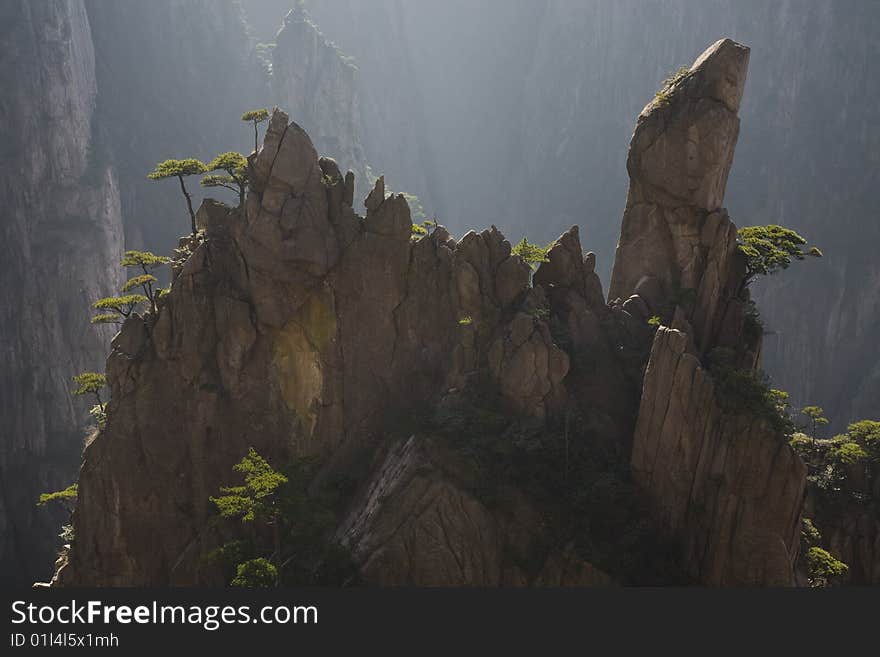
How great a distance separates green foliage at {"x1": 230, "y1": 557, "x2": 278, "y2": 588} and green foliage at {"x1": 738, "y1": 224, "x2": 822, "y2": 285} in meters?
20.6

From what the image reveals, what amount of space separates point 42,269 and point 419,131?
83.1 meters

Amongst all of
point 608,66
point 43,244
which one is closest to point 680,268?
point 43,244

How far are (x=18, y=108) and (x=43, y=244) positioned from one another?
35.7 feet

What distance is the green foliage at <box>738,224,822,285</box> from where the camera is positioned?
3428 centimetres

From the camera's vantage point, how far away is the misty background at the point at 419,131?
→ 237 feet

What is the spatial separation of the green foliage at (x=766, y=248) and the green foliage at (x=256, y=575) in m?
20.6

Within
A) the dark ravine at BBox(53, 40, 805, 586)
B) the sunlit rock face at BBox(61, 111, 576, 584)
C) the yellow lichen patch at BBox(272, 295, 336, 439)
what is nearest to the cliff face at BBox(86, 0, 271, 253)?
the sunlit rock face at BBox(61, 111, 576, 584)

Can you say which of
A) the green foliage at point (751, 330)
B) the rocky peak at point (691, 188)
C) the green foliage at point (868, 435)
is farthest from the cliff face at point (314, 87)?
the green foliage at point (751, 330)

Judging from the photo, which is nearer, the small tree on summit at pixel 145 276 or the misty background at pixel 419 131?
the small tree on summit at pixel 145 276

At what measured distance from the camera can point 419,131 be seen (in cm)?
14650

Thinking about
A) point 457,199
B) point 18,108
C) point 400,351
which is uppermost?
point 457,199

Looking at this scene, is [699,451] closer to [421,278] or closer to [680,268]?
[680,268]

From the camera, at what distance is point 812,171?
334 ft

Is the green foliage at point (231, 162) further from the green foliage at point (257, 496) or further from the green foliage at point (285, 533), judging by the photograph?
the green foliage at point (257, 496)
